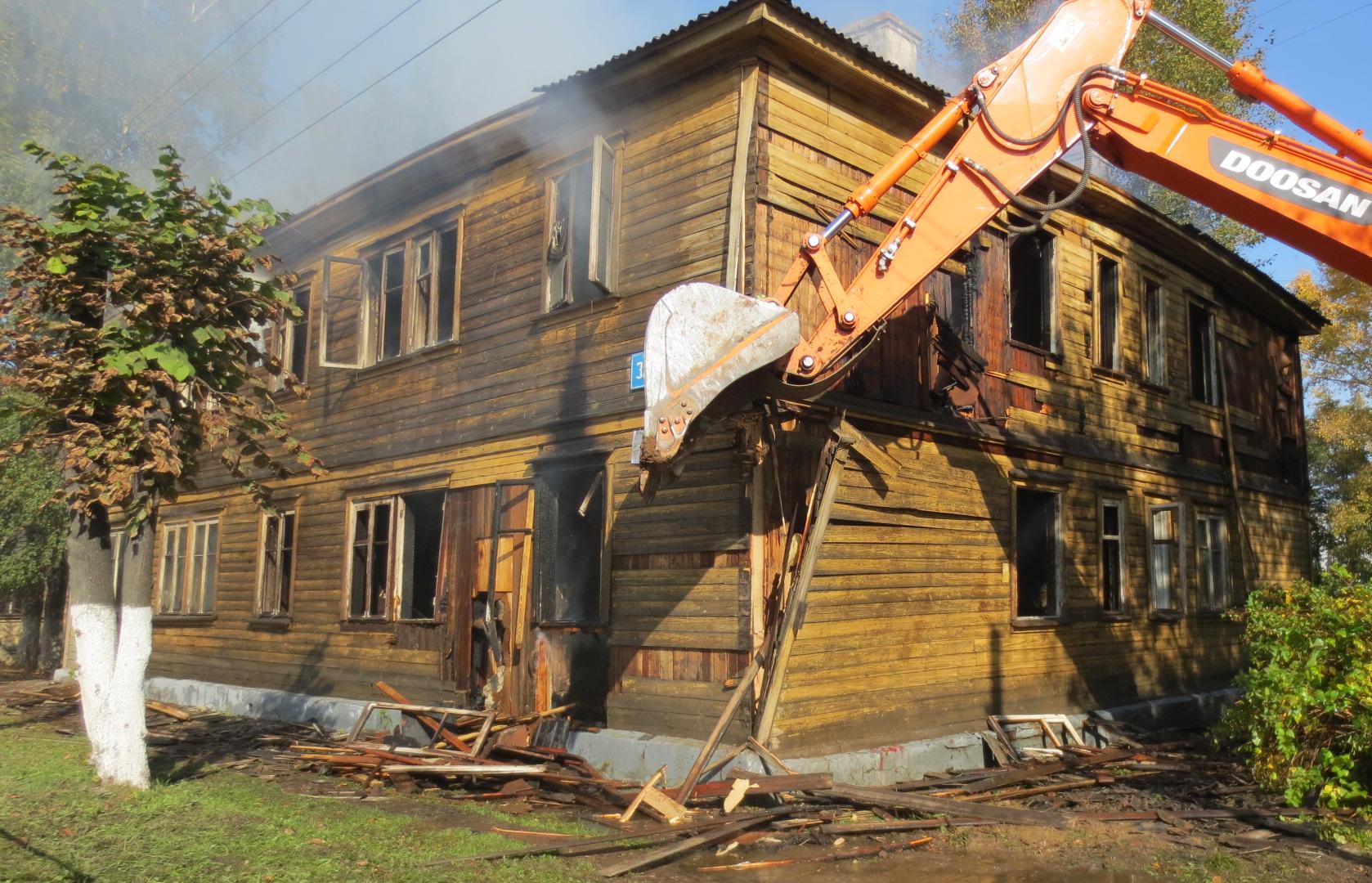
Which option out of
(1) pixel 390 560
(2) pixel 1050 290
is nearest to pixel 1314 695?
(2) pixel 1050 290

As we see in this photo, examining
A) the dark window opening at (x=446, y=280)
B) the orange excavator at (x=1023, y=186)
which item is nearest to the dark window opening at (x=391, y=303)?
the dark window opening at (x=446, y=280)

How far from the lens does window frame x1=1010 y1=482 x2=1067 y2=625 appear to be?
496 inches

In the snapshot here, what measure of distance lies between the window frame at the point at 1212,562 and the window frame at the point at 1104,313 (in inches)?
122

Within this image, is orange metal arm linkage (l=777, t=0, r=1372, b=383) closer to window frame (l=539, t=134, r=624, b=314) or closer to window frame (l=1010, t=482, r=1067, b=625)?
window frame (l=539, t=134, r=624, b=314)

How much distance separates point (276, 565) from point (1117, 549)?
11873mm

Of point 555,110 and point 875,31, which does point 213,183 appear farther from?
point 875,31

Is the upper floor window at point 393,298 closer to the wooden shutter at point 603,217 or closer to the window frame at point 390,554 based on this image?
the window frame at point 390,554

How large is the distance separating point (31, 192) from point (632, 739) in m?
28.4

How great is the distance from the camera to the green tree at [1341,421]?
1068 inches

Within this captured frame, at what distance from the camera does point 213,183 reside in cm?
922

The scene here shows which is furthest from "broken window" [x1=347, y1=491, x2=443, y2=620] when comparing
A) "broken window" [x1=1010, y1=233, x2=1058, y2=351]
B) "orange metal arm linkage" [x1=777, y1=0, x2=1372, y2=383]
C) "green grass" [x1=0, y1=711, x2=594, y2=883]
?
"broken window" [x1=1010, y1=233, x2=1058, y2=351]

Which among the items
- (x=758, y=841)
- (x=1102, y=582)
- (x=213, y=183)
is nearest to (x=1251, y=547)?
(x=1102, y=582)

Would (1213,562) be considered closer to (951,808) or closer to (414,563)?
(951,808)

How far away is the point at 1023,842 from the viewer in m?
8.16
